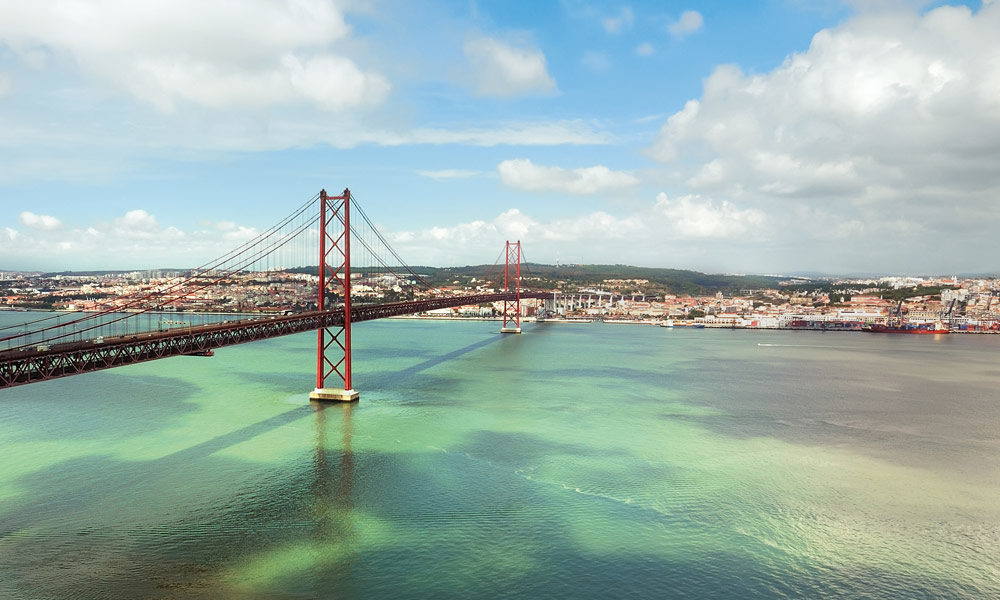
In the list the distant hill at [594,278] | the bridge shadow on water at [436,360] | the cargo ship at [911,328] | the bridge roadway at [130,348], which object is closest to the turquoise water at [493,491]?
the bridge shadow on water at [436,360]

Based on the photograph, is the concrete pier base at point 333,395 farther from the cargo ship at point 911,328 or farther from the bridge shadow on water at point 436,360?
the cargo ship at point 911,328

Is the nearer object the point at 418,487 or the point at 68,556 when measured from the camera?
the point at 68,556

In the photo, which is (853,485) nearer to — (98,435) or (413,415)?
(413,415)

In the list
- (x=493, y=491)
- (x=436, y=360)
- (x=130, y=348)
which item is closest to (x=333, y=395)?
(x=130, y=348)

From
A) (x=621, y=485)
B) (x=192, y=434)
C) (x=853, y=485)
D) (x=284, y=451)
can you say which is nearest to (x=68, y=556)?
(x=284, y=451)

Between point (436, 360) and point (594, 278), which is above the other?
point (594, 278)

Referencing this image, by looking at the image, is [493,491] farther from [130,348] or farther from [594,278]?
[594,278]

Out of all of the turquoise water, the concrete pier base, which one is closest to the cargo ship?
the turquoise water

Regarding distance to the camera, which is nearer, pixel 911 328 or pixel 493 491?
pixel 493 491
